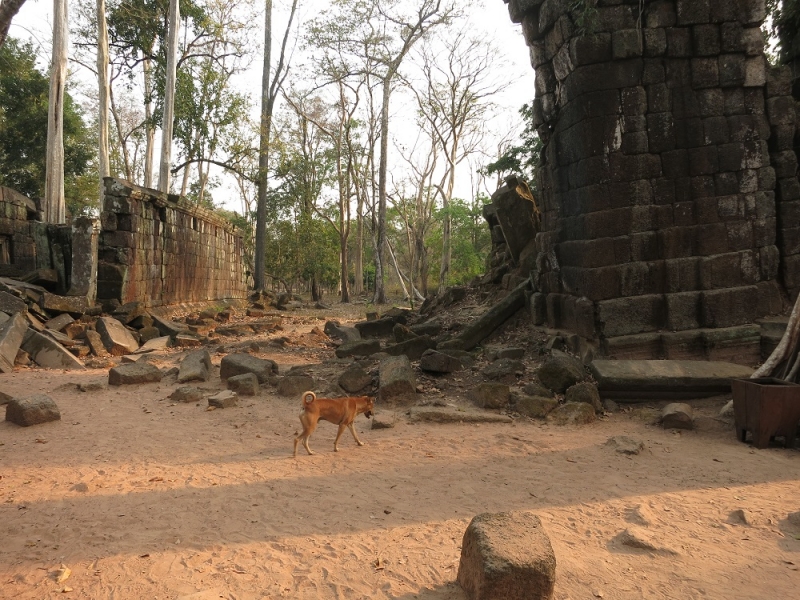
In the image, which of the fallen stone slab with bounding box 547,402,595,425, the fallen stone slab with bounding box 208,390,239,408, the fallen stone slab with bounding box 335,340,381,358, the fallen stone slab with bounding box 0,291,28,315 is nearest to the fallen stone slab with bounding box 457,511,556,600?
the fallen stone slab with bounding box 547,402,595,425

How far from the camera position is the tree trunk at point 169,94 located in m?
18.1

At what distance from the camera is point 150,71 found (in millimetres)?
22984

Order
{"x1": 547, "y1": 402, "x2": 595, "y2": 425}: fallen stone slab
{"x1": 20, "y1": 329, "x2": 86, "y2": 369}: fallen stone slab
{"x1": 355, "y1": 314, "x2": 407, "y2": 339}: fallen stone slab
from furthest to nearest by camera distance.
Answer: {"x1": 355, "y1": 314, "x2": 407, "y2": 339}: fallen stone slab < {"x1": 20, "y1": 329, "x2": 86, "y2": 369}: fallen stone slab < {"x1": 547, "y1": 402, "x2": 595, "y2": 425}: fallen stone slab

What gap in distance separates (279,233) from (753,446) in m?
31.2

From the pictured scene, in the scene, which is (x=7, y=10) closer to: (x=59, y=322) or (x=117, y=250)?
(x=59, y=322)

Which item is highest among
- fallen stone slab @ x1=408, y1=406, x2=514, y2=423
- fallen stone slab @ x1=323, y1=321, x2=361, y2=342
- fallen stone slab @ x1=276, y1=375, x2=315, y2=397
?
fallen stone slab @ x1=323, y1=321, x2=361, y2=342

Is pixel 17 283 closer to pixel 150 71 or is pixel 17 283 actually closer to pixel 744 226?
pixel 744 226

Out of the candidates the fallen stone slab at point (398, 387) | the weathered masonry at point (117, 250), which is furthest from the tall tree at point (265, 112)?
the fallen stone slab at point (398, 387)

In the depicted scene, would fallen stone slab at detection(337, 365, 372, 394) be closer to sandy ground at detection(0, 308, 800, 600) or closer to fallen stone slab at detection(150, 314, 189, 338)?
sandy ground at detection(0, 308, 800, 600)

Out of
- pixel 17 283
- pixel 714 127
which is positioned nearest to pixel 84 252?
pixel 17 283

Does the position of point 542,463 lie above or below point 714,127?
below

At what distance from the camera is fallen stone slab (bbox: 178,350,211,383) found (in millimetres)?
7715

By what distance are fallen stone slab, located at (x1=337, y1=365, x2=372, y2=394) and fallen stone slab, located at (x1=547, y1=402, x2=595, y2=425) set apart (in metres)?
2.37

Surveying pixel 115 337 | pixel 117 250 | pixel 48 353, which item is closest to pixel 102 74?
pixel 117 250
